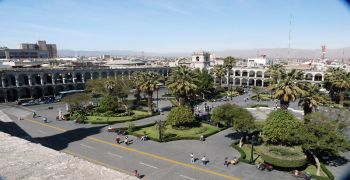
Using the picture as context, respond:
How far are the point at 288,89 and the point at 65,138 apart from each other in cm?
3458

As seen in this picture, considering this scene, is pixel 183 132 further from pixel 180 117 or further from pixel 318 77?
pixel 318 77

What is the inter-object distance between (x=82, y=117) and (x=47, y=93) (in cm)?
4641

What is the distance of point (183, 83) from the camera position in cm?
5094

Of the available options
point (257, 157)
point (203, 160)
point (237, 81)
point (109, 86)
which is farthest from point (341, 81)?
point (237, 81)

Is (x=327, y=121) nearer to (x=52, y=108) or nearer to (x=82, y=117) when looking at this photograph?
(x=82, y=117)

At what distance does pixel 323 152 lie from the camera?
3462 cm

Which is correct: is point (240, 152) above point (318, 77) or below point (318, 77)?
below

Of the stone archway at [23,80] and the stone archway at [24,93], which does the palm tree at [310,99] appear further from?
the stone archway at [24,93]

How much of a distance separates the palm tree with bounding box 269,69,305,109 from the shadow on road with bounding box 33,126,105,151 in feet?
99.2

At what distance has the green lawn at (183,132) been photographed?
43787mm

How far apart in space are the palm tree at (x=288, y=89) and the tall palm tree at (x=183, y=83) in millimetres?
15371

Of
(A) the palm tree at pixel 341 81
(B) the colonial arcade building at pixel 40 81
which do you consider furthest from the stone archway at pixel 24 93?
(A) the palm tree at pixel 341 81

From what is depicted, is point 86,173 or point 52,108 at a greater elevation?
point 86,173

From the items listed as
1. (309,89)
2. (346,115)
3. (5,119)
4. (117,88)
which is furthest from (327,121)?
(5,119)
